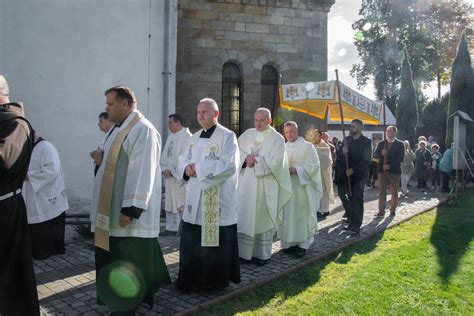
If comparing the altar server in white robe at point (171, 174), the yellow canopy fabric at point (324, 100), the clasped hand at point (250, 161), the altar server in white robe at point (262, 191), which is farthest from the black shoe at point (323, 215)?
the clasped hand at point (250, 161)

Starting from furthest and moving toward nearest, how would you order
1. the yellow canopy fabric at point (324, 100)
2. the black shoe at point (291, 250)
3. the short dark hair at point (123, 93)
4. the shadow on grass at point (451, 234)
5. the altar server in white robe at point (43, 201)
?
the yellow canopy fabric at point (324, 100) → the black shoe at point (291, 250) → the altar server in white robe at point (43, 201) → the shadow on grass at point (451, 234) → the short dark hair at point (123, 93)

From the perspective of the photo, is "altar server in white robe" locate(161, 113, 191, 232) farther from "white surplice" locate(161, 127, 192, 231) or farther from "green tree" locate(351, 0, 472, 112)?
"green tree" locate(351, 0, 472, 112)

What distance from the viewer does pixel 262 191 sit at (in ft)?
18.7

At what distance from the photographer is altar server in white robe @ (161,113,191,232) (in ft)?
24.5

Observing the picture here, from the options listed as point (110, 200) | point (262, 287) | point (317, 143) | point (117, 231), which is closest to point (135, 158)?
point (110, 200)

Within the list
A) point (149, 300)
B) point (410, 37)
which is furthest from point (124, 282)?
point (410, 37)

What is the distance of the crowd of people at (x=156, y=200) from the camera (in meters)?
3.34

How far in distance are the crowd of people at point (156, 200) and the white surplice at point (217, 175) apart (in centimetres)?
1

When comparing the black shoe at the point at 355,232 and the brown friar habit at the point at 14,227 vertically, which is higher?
the brown friar habit at the point at 14,227

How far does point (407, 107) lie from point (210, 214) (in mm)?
21298

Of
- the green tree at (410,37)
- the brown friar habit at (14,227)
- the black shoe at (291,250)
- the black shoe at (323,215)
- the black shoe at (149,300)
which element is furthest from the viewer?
the green tree at (410,37)

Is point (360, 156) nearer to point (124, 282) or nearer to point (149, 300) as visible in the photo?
point (149, 300)

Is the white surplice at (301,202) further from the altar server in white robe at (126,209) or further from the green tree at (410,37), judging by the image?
the green tree at (410,37)

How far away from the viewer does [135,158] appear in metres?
3.72
